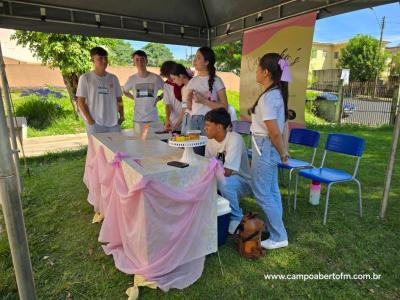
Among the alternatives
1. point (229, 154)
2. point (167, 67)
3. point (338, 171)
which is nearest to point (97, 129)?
point (167, 67)

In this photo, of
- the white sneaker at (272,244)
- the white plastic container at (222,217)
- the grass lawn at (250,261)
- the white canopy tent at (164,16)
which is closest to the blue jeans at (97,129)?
the grass lawn at (250,261)

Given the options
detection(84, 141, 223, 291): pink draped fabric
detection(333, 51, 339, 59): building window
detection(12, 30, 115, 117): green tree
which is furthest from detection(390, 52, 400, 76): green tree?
detection(84, 141, 223, 291): pink draped fabric

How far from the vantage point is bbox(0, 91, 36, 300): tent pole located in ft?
3.59

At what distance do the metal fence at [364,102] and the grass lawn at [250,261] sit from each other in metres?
6.91

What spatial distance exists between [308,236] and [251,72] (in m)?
2.53

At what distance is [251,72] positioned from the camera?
415 cm

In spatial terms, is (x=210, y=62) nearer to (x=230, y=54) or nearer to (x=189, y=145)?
(x=189, y=145)

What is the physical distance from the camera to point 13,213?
1149 mm

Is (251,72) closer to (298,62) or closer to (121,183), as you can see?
(298,62)

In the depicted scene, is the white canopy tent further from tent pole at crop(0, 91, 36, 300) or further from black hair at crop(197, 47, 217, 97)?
tent pole at crop(0, 91, 36, 300)

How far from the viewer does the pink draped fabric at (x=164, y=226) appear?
1.77 meters

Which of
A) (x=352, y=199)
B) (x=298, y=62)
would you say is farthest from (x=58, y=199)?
(x=352, y=199)

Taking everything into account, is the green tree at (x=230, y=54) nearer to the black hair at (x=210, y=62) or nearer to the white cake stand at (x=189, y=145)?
the black hair at (x=210, y=62)

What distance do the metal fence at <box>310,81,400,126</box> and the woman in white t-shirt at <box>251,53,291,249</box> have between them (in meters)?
8.24
